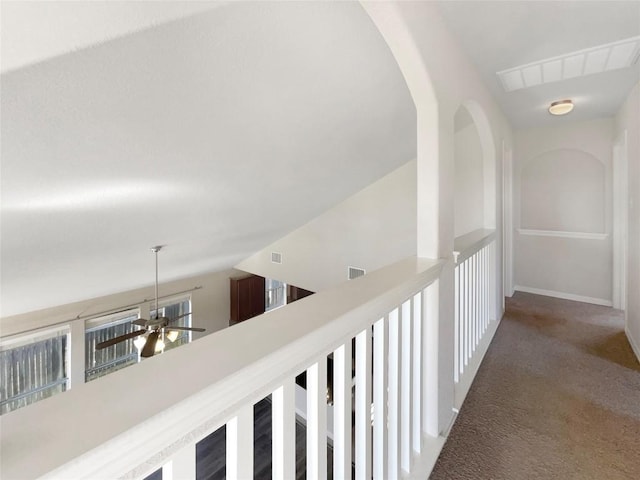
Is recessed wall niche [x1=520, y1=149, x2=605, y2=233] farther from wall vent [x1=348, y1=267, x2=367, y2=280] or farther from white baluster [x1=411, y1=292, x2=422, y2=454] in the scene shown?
white baluster [x1=411, y1=292, x2=422, y2=454]

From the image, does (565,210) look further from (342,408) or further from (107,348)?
(107,348)

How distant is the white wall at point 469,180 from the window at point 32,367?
6040 millimetres

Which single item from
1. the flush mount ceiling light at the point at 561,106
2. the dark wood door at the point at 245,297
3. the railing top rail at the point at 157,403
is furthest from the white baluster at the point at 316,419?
the dark wood door at the point at 245,297

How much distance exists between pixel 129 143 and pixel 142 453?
5.94 ft

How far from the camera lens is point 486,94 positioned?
260cm

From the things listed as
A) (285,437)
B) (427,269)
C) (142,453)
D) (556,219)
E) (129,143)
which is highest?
(129,143)

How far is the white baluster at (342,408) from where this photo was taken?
89 cm

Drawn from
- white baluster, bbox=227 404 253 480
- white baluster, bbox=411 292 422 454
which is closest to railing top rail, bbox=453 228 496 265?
white baluster, bbox=411 292 422 454

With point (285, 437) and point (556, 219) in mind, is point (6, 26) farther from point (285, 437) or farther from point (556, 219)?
point (556, 219)

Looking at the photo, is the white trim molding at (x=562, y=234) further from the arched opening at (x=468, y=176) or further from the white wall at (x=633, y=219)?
the white wall at (x=633, y=219)

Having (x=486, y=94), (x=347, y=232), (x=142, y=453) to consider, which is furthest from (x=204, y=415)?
(x=347, y=232)

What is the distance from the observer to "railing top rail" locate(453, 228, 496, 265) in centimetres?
185

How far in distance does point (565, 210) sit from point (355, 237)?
9.12ft

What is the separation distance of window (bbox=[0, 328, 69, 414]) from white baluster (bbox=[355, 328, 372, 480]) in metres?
5.51
